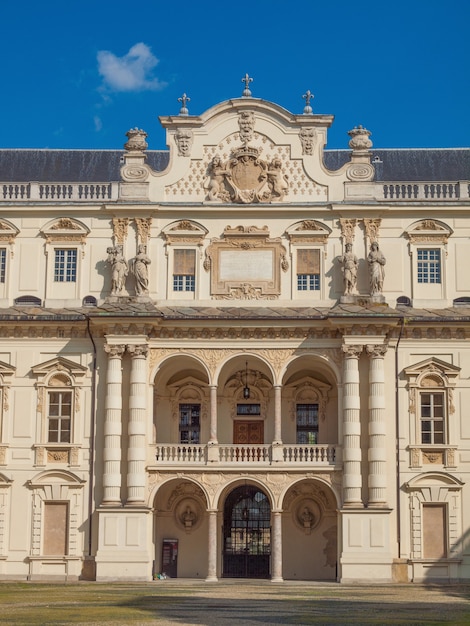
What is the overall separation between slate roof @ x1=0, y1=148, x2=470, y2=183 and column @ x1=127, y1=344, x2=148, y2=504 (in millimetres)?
9158

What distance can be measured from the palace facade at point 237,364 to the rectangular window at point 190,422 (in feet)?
0.26

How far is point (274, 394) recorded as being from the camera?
4681cm

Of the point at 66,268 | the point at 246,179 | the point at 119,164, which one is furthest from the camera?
the point at 119,164

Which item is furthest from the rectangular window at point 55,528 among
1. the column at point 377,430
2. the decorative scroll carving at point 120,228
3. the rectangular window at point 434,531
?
the rectangular window at point 434,531

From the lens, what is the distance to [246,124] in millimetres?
47688

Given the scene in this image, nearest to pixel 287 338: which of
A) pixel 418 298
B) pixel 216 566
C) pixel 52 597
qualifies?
pixel 418 298

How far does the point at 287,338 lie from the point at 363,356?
9.70 feet

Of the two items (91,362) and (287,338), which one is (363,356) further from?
(91,362)

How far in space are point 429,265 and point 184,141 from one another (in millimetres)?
10833

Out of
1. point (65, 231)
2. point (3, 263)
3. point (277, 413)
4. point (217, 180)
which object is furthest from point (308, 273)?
point (3, 263)

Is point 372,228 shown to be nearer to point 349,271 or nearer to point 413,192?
point 349,271

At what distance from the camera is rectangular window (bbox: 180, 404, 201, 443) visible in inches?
1903

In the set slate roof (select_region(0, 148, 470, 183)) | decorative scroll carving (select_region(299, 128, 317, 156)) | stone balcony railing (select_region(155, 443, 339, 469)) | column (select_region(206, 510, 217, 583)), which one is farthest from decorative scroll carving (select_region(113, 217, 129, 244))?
column (select_region(206, 510, 217, 583))

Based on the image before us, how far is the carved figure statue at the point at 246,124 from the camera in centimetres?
4766
